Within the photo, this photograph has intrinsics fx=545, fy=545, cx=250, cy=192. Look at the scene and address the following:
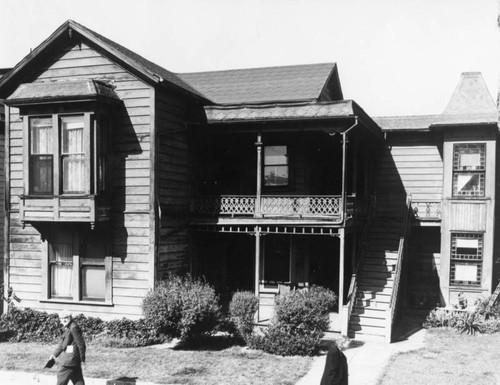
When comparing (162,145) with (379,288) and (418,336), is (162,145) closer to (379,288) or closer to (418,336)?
(379,288)

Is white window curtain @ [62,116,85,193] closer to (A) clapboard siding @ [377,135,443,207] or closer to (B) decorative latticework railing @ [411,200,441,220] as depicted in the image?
(A) clapboard siding @ [377,135,443,207]

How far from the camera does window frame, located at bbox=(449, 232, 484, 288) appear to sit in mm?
20578

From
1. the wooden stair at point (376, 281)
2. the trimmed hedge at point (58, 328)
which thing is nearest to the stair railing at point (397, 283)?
the wooden stair at point (376, 281)

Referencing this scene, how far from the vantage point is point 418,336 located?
17234 mm

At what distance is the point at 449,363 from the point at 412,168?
1055 centimetres

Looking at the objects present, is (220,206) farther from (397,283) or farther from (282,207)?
(397,283)

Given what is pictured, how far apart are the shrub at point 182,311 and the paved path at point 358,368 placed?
9.61 ft

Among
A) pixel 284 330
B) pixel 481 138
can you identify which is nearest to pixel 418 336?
pixel 284 330

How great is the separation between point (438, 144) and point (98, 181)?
45.4 ft

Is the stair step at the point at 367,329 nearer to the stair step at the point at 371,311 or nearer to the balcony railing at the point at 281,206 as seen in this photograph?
the stair step at the point at 371,311

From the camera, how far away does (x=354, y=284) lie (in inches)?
703

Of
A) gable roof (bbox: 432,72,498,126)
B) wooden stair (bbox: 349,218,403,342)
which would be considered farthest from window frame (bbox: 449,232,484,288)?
gable roof (bbox: 432,72,498,126)

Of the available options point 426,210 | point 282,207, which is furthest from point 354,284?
point 426,210

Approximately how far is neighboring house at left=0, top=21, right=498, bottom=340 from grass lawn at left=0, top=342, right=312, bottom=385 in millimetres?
2341
